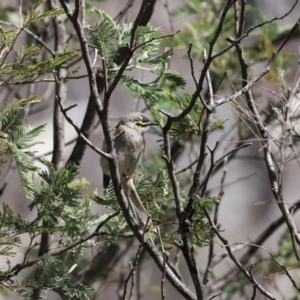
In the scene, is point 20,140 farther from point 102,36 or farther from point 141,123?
point 141,123

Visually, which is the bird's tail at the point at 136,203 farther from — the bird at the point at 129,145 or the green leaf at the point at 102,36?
the green leaf at the point at 102,36

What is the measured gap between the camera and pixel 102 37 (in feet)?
9.39

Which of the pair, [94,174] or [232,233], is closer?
[94,174]

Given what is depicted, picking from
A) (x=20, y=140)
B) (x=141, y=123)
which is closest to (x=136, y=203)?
(x=20, y=140)

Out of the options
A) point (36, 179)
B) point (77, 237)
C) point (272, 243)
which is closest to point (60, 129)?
point (36, 179)

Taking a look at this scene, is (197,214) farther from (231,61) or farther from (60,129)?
(231,61)

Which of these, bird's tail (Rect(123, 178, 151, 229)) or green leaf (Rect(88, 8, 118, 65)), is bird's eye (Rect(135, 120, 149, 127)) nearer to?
bird's tail (Rect(123, 178, 151, 229))

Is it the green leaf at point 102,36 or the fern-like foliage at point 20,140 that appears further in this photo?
the green leaf at point 102,36

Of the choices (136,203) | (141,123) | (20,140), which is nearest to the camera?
(20,140)

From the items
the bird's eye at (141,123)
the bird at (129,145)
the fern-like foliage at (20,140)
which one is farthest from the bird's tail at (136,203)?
the bird's eye at (141,123)

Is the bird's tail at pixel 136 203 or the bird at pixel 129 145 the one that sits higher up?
the bird at pixel 129 145

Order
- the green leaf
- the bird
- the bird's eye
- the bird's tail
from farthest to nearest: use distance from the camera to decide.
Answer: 1. the bird's eye
2. the bird
3. the bird's tail
4. the green leaf

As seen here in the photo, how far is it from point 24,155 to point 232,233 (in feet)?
30.2

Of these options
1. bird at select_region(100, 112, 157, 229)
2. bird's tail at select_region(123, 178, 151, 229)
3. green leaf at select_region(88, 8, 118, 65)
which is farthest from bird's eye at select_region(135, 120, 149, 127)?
green leaf at select_region(88, 8, 118, 65)
